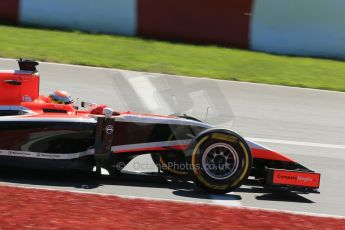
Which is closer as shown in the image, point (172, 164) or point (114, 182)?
point (114, 182)

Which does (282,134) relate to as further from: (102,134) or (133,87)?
(102,134)

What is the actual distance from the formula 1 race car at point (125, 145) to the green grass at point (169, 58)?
6.31 m

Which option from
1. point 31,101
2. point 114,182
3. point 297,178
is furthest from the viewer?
point 31,101

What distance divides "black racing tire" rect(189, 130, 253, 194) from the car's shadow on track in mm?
150

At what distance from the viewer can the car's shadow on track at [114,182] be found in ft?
20.6

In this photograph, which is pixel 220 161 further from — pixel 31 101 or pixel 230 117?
pixel 230 117

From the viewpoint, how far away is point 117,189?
6289 mm

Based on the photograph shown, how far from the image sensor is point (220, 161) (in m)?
6.36

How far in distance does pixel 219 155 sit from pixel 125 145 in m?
1.00

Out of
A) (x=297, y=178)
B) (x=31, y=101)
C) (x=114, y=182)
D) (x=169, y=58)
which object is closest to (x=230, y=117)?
(x=169, y=58)

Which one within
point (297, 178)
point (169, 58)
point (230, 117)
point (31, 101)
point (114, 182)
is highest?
point (169, 58)

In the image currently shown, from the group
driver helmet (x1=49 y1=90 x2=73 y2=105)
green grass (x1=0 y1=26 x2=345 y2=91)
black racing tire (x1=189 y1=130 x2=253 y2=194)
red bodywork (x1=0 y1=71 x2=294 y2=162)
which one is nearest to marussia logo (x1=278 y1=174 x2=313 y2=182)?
red bodywork (x1=0 y1=71 x2=294 y2=162)

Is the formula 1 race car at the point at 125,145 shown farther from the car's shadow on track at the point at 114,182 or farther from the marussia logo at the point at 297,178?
the car's shadow on track at the point at 114,182

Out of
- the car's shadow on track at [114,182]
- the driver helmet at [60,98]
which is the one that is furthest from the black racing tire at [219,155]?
the driver helmet at [60,98]
